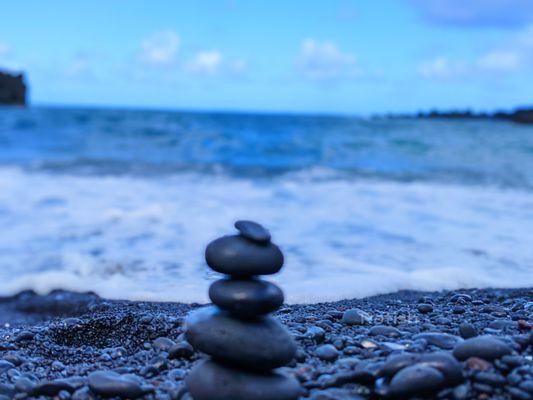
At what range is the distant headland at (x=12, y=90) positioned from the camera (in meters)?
96.6

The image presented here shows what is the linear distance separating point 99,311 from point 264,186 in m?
9.98

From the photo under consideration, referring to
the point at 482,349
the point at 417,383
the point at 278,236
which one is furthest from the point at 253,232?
the point at 278,236

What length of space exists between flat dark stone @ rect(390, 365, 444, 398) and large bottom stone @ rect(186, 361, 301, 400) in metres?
0.39

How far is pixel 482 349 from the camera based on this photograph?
2.72 m

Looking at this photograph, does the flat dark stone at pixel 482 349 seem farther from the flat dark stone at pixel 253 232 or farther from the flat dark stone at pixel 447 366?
the flat dark stone at pixel 253 232

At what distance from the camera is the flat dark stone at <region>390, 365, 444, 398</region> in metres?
2.51

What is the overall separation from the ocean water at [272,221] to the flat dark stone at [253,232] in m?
0.32

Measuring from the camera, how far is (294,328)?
3701 mm

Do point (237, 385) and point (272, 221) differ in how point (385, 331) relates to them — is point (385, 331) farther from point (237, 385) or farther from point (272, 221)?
point (272, 221)

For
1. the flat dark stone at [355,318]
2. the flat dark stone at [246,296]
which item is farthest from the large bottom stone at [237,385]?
the flat dark stone at [355,318]

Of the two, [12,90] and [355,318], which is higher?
[12,90]

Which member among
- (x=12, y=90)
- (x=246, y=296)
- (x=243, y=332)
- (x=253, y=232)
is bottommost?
(x=243, y=332)

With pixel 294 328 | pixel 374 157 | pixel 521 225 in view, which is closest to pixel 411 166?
pixel 374 157

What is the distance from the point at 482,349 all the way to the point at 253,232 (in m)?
1.08
